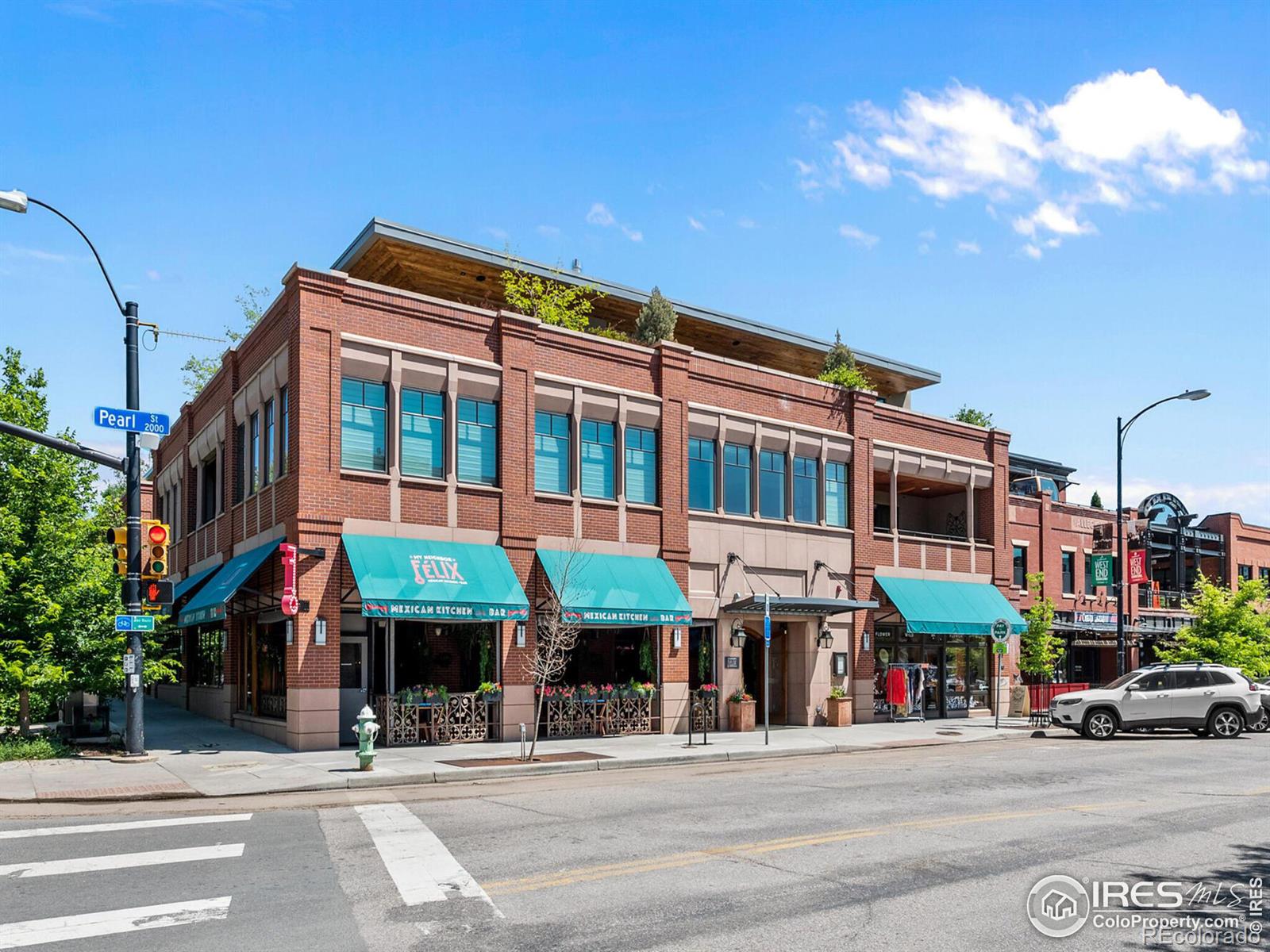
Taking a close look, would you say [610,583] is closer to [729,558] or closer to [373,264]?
[729,558]

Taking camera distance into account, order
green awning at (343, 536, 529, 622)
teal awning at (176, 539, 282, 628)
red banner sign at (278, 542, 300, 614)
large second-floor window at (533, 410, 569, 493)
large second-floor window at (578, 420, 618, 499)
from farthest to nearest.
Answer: large second-floor window at (578, 420, 618, 499)
large second-floor window at (533, 410, 569, 493)
teal awning at (176, 539, 282, 628)
green awning at (343, 536, 529, 622)
red banner sign at (278, 542, 300, 614)

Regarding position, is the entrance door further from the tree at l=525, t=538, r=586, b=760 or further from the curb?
the curb

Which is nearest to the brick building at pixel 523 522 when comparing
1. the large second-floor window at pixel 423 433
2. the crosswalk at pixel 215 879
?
the large second-floor window at pixel 423 433

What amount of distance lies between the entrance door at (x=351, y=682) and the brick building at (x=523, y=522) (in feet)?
0.22

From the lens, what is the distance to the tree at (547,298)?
104 feet

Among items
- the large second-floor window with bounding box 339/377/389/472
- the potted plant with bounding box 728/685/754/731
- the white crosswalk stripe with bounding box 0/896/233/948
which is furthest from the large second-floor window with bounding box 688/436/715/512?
the white crosswalk stripe with bounding box 0/896/233/948

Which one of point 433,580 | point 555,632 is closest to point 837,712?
point 555,632

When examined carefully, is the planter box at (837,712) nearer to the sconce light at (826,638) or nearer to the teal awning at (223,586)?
the sconce light at (826,638)

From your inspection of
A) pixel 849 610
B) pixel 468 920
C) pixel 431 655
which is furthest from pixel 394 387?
pixel 468 920

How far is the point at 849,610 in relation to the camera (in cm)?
3098

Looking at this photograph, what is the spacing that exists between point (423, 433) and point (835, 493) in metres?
13.4

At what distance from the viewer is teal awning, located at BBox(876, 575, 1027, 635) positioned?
32031mm

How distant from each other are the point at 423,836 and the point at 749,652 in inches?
792

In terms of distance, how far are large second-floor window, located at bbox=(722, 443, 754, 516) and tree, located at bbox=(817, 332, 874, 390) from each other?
5.01 metres
